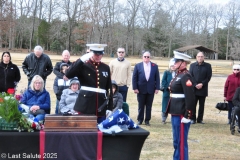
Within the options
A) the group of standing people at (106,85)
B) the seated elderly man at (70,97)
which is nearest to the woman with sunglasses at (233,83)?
the group of standing people at (106,85)

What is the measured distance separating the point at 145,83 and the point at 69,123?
13.7ft

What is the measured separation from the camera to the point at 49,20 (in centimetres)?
5459

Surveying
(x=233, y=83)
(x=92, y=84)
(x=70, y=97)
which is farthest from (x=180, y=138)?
(x=233, y=83)

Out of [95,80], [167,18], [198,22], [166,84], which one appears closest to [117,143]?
[95,80]

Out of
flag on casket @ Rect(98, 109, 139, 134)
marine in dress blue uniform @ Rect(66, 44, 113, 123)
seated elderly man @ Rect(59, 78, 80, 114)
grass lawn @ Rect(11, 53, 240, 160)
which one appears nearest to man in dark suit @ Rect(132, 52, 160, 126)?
grass lawn @ Rect(11, 53, 240, 160)

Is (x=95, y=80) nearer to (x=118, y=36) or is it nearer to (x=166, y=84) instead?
(x=166, y=84)

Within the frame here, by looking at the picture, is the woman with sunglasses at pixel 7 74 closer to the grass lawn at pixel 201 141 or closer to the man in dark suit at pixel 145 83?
the man in dark suit at pixel 145 83

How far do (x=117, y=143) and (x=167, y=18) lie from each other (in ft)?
177

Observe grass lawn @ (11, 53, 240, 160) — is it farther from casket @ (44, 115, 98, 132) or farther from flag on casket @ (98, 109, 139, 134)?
casket @ (44, 115, 98, 132)

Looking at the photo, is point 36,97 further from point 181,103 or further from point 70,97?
point 181,103

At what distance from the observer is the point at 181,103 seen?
4.91 metres

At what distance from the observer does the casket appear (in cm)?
410

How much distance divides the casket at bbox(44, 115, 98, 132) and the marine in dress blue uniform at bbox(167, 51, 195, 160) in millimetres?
1308

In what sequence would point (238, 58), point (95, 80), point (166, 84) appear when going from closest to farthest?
point (95, 80)
point (166, 84)
point (238, 58)
